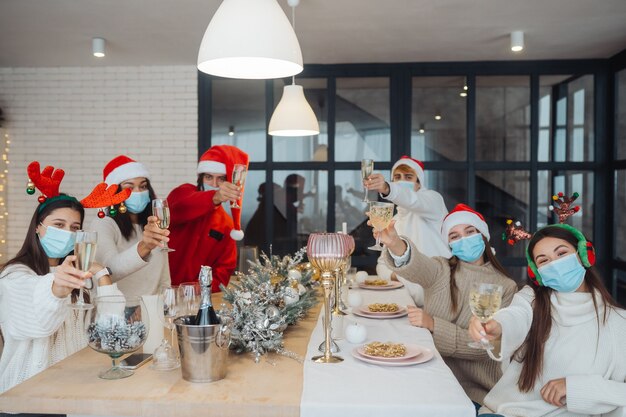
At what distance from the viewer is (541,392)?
2.15 metres

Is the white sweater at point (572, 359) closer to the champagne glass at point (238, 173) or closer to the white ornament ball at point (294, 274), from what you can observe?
the white ornament ball at point (294, 274)

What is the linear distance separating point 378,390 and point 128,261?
59.9 inches

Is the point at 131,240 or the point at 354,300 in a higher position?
the point at 131,240

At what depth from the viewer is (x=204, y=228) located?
13.3ft

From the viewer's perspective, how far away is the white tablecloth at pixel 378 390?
5.26ft

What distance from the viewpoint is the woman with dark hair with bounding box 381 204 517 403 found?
2510 mm

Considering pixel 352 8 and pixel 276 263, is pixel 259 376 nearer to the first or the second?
pixel 276 263

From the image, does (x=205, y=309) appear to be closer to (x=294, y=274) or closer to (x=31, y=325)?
(x=31, y=325)

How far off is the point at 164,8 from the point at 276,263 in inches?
87.8

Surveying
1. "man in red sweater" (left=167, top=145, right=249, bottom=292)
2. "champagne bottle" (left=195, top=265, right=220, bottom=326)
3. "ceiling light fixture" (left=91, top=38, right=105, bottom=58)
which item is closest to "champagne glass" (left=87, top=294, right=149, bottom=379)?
"champagne bottle" (left=195, top=265, right=220, bottom=326)

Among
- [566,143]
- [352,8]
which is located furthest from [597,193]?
[352,8]

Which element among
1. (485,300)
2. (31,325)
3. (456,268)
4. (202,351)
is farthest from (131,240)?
(485,300)

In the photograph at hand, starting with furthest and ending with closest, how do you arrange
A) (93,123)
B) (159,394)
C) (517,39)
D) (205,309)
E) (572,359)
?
(93,123)
(517,39)
(572,359)
(205,309)
(159,394)

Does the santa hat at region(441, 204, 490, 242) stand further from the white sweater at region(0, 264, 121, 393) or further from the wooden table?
the white sweater at region(0, 264, 121, 393)
